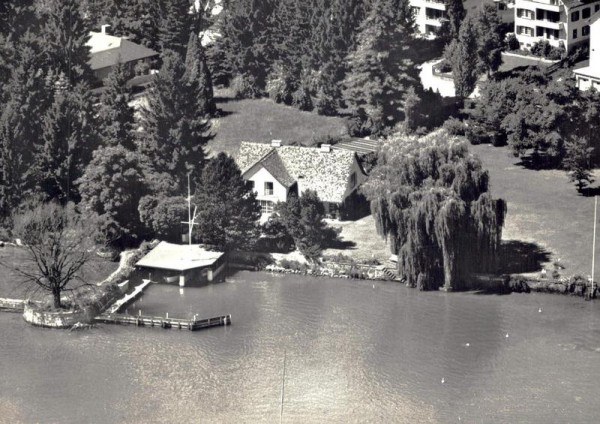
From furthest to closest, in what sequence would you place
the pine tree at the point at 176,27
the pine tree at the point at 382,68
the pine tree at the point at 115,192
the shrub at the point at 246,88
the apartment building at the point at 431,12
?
the apartment building at the point at 431,12 < the pine tree at the point at 176,27 < the shrub at the point at 246,88 < the pine tree at the point at 382,68 < the pine tree at the point at 115,192

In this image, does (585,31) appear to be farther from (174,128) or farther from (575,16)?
(174,128)

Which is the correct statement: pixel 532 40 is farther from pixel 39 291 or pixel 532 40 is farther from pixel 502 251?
pixel 39 291

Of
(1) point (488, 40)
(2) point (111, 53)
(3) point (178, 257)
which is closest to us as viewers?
(3) point (178, 257)

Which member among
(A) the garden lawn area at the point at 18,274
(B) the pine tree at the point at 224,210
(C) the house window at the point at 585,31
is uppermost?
(C) the house window at the point at 585,31

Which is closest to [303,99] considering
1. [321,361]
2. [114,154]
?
[114,154]

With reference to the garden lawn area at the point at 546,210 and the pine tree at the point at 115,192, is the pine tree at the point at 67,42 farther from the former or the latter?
the garden lawn area at the point at 546,210

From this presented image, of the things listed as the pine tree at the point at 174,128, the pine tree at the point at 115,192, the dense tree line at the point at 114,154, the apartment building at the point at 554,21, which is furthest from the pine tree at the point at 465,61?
the pine tree at the point at 115,192

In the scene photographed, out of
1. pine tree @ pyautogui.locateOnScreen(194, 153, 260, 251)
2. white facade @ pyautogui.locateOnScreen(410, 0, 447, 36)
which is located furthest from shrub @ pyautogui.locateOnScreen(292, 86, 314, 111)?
pine tree @ pyautogui.locateOnScreen(194, 153, 260, 251)
